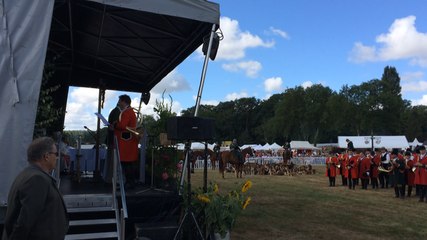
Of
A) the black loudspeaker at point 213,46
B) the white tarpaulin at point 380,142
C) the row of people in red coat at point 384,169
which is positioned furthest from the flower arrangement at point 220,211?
the white tarpaulin at point 380,142

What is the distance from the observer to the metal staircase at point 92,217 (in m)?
6.21

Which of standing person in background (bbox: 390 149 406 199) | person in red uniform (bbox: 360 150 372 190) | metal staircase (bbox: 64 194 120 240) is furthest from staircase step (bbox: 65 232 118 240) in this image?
person in red uniform (bbox: 360 150 372 190)

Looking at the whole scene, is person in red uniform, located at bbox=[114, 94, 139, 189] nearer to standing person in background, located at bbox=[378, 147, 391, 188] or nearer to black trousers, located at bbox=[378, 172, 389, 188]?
standing person in background, located at bbox=[378, 147, 391, 188]

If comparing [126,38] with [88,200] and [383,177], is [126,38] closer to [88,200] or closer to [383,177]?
[88,200]

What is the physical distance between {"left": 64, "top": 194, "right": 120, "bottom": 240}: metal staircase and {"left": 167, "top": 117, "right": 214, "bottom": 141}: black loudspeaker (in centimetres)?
151

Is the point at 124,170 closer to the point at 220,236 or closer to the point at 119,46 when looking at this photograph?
the point at 220,236

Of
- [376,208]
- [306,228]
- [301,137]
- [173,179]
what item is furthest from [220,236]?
[301,137]

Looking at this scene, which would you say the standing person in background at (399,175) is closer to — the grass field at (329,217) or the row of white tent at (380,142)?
the grass field at (329,217)

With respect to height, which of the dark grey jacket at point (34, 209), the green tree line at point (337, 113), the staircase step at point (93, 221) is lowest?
the staircase step at point (93, 221)

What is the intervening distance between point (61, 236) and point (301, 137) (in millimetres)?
87202

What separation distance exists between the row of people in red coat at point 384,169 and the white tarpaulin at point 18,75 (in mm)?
12880

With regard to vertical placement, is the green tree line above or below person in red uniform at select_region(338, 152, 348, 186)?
above

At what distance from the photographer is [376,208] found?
1287 cm

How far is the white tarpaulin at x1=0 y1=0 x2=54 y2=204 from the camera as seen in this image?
5.85m
